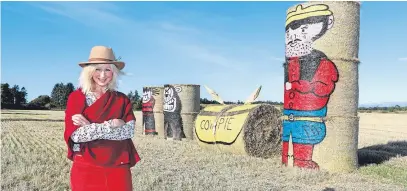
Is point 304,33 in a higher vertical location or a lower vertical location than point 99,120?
higher

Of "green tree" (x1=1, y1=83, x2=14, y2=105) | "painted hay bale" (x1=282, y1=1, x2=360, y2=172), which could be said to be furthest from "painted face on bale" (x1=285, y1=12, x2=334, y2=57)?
"green tree" (x1=1, y1=83, x2=14, y2=105)

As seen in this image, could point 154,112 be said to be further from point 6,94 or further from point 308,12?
point 6,94

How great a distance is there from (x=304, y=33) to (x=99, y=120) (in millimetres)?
5323

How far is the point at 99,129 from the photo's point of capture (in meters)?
4.00

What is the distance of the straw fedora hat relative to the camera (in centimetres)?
415

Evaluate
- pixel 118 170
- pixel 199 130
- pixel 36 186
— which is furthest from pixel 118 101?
pixel 199 130

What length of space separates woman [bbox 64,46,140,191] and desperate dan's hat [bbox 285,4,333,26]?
505 centimetres

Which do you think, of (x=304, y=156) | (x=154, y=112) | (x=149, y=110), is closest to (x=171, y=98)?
(x=154, y=112)

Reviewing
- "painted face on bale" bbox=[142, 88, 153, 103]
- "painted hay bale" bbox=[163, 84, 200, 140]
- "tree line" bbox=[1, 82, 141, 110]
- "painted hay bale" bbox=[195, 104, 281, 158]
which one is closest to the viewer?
"painted hay bale" bbox=[195, 104, 281, 158]

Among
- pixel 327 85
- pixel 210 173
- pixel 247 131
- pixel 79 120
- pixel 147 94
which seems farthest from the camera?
pixel 147 94

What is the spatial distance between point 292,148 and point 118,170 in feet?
17.0

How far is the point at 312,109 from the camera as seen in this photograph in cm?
838

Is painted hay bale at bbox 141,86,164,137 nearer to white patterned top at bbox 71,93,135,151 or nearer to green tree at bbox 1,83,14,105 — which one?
white patterned top at bbox 71,93,135,151

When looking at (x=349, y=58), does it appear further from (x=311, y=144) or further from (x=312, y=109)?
(x=311, y=144)
